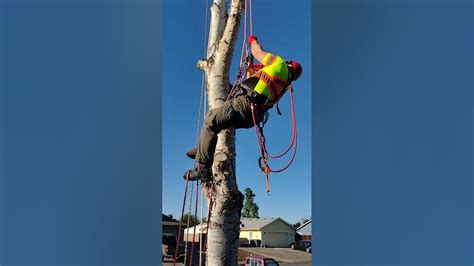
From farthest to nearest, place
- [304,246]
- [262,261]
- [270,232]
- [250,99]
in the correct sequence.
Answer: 1. [270,232]
2. [304,246]
3. [262,261]
4. [250,99]

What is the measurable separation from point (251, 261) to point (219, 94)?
8638 mm

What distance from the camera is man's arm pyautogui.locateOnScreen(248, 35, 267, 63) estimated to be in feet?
11.1

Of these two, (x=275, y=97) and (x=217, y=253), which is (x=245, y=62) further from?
(x=217, y=253)

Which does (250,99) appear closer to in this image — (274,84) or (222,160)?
(274,84)

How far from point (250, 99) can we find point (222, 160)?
54cm

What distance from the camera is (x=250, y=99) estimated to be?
3303 mm

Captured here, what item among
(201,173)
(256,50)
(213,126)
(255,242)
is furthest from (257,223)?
(256,50)

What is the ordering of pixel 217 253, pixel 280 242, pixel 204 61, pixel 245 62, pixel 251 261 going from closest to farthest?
1. pixel 217 253
2. pixel 245 62
3. pixel 204 61
4. pixel 251 261
5. pixel 280 242

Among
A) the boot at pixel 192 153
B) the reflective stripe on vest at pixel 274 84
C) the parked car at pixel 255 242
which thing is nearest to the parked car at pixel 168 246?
the boot at pixel 192 153

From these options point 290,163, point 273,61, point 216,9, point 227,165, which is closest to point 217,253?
point 227,165

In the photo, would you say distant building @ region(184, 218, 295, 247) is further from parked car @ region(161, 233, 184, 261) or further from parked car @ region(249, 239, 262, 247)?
parked car @ region(161, 233, 184, 261)

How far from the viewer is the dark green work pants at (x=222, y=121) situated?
3338mm

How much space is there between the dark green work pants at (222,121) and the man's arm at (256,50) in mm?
355

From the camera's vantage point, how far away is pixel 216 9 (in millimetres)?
4043
